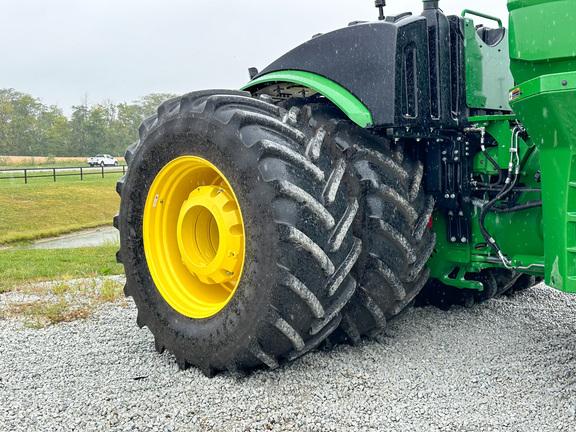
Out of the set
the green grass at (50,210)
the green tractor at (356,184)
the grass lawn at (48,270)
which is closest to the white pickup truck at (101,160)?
the green grass at (50,210)

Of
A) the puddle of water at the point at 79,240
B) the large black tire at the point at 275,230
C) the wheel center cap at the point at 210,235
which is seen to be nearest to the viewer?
the large black tire at the point at 275,230

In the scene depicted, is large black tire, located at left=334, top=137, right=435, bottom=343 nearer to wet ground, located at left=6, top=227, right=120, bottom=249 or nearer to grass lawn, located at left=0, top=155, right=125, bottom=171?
wet ground, located at left=6, top=227, right=120, bottom=249

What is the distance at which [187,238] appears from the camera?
10.7 feet

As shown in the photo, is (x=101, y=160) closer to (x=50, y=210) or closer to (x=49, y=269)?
(x=50, y=210)

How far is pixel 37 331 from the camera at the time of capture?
12.6 ft

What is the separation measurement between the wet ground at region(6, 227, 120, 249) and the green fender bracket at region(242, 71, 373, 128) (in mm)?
12610

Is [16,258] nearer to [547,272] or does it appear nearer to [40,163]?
[547,272]

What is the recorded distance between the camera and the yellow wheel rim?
3051 mm

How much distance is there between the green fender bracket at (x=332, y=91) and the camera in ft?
8.91

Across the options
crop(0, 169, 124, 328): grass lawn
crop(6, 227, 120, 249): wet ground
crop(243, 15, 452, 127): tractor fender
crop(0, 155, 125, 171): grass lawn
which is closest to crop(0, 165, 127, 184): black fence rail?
crop(0, 155, 125, 171): grass lawn

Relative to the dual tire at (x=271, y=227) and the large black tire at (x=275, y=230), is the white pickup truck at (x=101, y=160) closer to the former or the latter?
the dual tire at (x=271, y=227)

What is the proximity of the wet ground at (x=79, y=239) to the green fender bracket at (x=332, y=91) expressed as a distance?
12610 millimetres

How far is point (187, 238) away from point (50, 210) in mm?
17130

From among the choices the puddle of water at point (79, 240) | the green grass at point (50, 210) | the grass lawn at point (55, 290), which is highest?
the grass lawn at point (55, 290)
